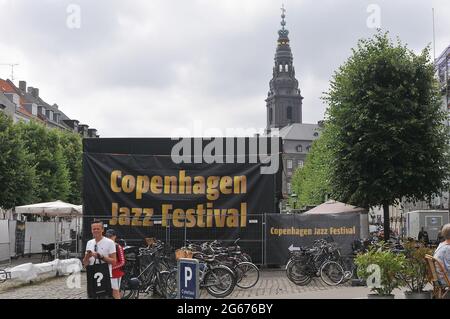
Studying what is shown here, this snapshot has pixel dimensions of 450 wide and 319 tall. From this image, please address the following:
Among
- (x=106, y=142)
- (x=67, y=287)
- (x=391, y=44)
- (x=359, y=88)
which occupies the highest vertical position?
(x=391, y=44)

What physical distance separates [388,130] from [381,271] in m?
15.4

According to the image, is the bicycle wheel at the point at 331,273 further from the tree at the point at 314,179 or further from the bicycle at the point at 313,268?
the tree at the point at 314,179

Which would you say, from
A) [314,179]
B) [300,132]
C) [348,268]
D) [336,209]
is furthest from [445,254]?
[300,132]

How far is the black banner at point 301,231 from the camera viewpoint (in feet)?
74.7

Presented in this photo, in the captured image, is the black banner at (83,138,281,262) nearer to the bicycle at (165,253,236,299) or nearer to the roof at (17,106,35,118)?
the bicycle at (165,253,236,299)

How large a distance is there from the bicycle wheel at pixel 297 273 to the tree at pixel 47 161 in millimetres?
33813

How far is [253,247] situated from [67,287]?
738 centimetres

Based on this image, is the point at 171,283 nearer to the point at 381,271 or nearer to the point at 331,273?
the point at 381,271

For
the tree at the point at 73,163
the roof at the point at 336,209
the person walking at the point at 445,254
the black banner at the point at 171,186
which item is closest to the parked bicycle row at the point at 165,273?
the person walking at the point at 445,254

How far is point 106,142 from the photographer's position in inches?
955
